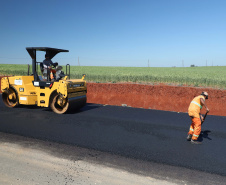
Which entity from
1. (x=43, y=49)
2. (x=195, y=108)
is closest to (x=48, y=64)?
(x=43, y=49)

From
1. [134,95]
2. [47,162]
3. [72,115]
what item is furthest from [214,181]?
[134,95]

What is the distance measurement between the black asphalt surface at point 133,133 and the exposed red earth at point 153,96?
1161mm

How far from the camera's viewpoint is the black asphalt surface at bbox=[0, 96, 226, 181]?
4711 millimetres

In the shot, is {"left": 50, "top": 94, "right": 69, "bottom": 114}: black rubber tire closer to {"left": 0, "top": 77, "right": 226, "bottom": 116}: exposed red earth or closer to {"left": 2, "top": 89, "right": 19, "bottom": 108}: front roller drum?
{"left": 2, "top": 89, "right": 19, "bottom": 108}: front roller drum

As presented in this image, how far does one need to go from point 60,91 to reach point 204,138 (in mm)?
5137

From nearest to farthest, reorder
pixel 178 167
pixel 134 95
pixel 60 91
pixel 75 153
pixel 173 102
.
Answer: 1. pixel 178 167
2. pixel 75 153
3. pixel 60 91
4. pixel 173 102
5. pixel 134 95

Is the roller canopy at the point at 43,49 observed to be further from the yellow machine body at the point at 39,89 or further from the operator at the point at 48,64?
the yellow machine body at the point at 39,89

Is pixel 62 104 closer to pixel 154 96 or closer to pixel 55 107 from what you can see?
pixel 55 107

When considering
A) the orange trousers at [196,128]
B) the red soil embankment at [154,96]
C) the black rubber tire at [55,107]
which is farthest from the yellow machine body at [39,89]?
the orange trousers at [196,128]

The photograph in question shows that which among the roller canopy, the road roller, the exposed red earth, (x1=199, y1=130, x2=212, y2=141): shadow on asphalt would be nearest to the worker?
(x1=199, y1=130, x2=212, y2=141): shadow on asphalt

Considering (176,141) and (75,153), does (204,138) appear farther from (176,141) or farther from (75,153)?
(75,153)

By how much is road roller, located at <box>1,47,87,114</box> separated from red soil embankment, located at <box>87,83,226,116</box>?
2.56 metres

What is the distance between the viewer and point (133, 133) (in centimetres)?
629

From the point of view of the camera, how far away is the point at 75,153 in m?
4.78
